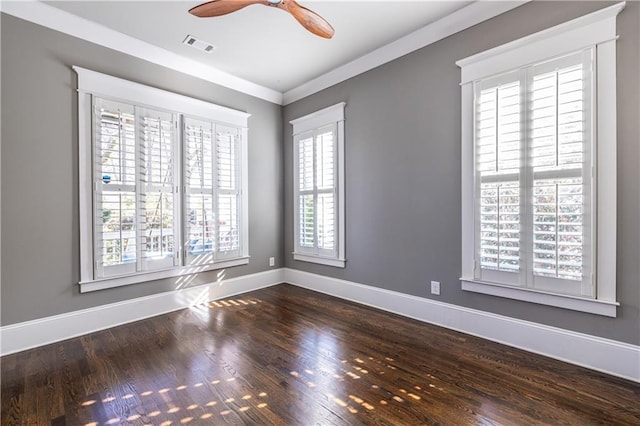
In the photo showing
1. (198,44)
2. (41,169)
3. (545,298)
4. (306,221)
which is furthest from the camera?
(306,221)

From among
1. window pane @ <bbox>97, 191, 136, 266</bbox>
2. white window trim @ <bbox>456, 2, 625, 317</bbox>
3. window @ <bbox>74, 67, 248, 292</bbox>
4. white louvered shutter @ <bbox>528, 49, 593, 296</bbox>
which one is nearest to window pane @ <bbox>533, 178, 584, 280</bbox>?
white louvered shutter @ <bbox>528, 49, 593, 296</bbox>

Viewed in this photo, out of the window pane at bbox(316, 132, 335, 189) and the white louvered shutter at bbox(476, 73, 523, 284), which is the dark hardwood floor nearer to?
the white louvered shutter at bbox(476, 73, 523, 284)

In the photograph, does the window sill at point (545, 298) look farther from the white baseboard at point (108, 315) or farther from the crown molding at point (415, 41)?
the white baseboard at point (108, 315)

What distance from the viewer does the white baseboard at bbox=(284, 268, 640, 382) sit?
2066mm

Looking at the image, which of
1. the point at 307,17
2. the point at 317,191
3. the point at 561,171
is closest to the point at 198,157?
the point at 317,191

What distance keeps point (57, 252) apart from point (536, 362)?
4.24 metres

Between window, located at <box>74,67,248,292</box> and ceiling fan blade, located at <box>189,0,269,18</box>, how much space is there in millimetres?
1587

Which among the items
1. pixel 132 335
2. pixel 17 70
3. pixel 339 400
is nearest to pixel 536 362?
pixel 339 400

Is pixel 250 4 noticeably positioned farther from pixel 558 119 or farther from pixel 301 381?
pixel 301 381

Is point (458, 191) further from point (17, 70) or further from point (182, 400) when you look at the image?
point (17, 70)

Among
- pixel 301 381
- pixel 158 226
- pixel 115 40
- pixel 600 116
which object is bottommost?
pixel 301 381

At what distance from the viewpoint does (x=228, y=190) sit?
4.09m

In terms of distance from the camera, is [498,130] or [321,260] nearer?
[498,130]

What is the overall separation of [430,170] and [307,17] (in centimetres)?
184
